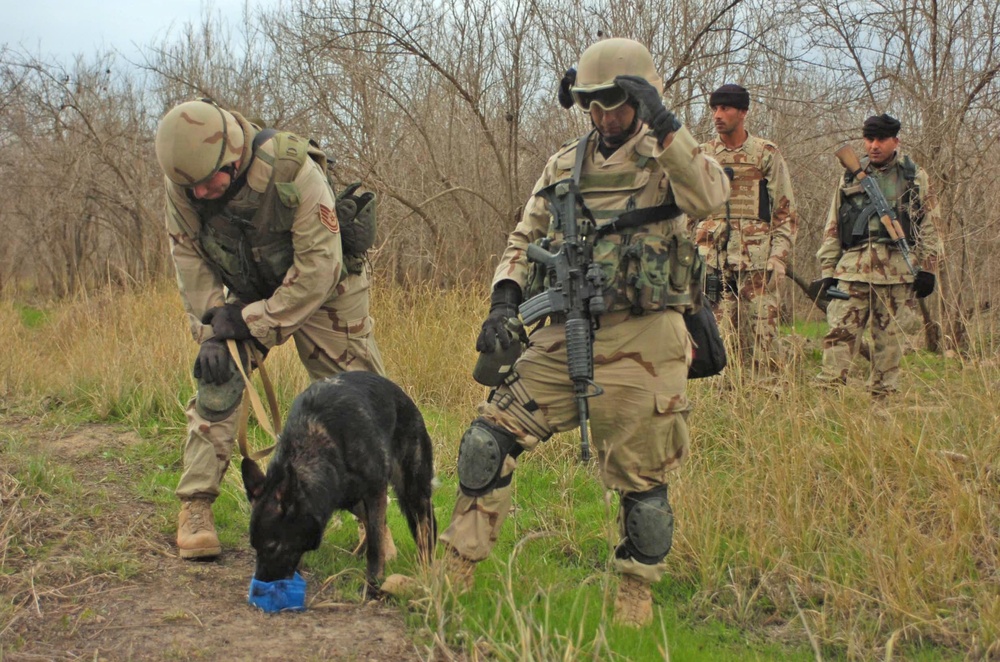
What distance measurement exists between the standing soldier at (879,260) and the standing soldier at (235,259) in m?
4.29

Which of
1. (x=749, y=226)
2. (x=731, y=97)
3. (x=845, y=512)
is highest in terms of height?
(x=731, y=97)

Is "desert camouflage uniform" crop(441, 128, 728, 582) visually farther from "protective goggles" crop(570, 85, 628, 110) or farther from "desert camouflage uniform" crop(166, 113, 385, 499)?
"desert camouflage uniform" crop(166, 113, 385, 499)

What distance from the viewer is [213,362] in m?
4.22

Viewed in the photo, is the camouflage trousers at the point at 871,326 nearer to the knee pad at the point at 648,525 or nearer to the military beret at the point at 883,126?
the military beret at the point at 883,126

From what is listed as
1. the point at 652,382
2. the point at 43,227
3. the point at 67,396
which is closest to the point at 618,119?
the point at 652,382

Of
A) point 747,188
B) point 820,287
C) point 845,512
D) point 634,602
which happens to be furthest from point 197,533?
point 820,287

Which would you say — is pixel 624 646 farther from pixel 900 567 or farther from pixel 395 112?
pixel 395 112

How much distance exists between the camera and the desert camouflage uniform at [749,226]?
22.5 feet

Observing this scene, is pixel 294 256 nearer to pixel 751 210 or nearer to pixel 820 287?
pixel 751 210

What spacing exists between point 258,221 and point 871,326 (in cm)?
495

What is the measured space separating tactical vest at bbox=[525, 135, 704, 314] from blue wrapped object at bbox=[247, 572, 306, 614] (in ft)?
5.09

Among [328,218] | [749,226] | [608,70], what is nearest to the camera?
[608,70]

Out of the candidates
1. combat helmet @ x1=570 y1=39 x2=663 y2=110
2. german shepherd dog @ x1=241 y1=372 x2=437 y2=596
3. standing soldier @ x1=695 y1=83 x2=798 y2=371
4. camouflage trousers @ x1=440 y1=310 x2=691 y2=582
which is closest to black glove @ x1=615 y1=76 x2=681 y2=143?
combat helmet @ x1=570 y1=39 x2=663 y2=110

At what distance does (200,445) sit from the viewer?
176 inches
